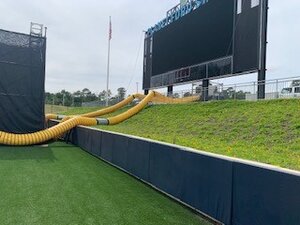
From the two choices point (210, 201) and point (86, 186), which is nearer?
point (210, 201)

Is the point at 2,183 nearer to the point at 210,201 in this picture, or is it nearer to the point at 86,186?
the point at 86,186

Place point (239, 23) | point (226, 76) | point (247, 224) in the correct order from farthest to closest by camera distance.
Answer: point (226, 76), point (239, 23), point (247, 224)

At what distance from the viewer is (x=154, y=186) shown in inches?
322

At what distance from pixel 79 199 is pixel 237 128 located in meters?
6.76

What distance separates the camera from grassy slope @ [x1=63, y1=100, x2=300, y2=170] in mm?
8625

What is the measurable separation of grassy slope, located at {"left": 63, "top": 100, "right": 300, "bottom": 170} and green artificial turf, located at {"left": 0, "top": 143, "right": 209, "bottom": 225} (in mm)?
1464

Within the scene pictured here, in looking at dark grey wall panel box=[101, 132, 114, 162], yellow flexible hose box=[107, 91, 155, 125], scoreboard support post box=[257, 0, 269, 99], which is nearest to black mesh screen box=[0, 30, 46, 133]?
yellow flexible hose box=[107, 91, 155, 125]

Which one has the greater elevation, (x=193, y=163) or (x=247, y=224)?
(x=193, y=163)

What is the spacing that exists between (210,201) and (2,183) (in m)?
4.87

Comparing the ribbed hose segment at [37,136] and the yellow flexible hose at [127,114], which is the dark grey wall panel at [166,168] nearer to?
the ribbed hose segment at [37,136]

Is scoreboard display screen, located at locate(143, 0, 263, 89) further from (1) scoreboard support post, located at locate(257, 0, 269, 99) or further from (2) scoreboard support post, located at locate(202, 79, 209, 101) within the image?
(2) scoreboard support post, located at locate(202, 79, 209, 101)

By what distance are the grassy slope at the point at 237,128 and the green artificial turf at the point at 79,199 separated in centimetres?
146

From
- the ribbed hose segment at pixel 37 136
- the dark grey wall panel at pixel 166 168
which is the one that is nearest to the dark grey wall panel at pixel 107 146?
the dark grey wall panel at pixel 166 168

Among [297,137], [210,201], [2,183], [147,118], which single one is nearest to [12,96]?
[147,118]
